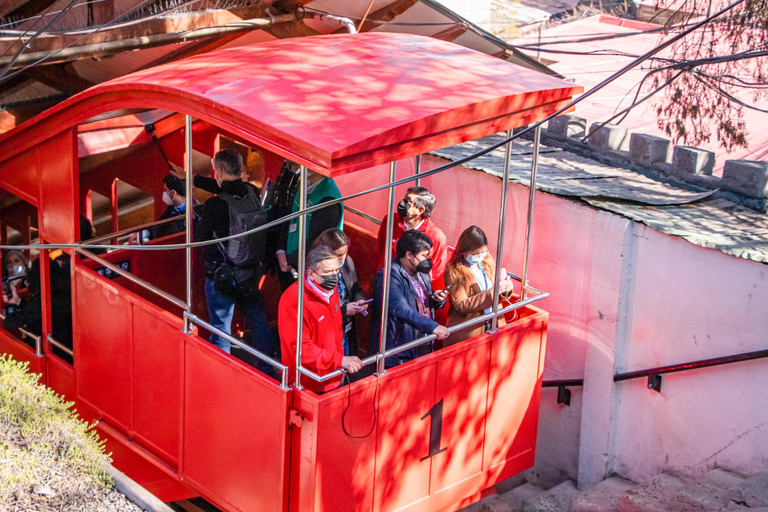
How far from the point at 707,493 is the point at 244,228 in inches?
144

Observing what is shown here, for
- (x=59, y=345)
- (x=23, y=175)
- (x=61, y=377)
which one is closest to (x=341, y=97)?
(x=23, y=175)

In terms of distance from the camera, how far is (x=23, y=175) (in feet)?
20.5

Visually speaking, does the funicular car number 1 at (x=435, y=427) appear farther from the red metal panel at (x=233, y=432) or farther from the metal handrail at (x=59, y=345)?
the metal handrail at (x=59, y=345)

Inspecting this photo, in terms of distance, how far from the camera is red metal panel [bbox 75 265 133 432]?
19.0 feet

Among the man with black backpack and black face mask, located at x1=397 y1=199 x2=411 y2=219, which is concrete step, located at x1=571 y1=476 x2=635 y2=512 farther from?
the man with black backpack

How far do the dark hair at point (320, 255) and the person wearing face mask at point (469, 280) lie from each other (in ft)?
3.83

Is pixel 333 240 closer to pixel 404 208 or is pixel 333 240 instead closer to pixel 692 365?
pixel 404 208

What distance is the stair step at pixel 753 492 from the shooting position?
17.0ft

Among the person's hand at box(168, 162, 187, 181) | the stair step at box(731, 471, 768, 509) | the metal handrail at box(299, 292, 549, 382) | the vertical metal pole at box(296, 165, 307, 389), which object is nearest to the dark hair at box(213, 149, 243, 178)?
the vertical metal pole at box(296, 165, 307, 389)

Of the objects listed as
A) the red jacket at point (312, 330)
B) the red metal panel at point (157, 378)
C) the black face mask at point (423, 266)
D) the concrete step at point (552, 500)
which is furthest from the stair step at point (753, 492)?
the red metal panel at point (157, 378)

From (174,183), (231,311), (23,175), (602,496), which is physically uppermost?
(23,175)

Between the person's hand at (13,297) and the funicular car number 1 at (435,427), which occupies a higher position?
the person's hand at (13,297)

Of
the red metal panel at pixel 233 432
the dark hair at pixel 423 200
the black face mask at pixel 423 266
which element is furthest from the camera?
the dark hair at pixel 423 200

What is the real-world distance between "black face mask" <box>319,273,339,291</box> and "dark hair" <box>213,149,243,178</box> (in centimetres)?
125
